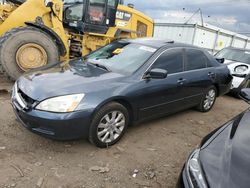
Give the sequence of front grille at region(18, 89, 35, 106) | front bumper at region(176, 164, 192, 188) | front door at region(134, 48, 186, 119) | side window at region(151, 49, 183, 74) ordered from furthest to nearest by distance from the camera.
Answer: side window at region(151, 49, 183, 74) → front door at region(134, 48, 186, 119) → front grille at region(18, 89, 35, 106) → front bumper at region(176, 164, 192, 188)

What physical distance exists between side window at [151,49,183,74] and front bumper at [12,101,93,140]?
5.10ft

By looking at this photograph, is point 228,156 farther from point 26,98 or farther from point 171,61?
point 171,61

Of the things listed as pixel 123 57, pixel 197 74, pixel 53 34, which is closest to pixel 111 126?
pixel 123 57

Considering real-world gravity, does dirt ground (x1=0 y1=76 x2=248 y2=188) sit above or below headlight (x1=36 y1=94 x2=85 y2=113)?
below

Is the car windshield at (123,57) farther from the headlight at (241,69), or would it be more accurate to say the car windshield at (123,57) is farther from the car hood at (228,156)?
the headlight at (241,69)

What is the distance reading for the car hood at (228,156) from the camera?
1882 millimetres

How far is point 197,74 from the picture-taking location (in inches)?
198

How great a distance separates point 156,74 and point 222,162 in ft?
6.74

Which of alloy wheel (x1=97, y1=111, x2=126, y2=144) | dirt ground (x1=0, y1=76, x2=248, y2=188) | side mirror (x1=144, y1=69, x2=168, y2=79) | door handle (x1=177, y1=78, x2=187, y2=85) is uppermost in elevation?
side mirror (x1=144, y1=69, x2=168, y2=79)

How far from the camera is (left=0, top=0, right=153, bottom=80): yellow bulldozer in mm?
5896

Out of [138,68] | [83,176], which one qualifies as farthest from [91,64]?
[83,176]

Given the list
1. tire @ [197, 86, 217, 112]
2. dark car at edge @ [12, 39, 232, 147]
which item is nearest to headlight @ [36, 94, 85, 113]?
dark car at edge @ [12, 39, 232, 147]

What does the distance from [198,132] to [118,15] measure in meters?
5.10

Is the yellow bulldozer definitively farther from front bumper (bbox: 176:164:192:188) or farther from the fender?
front bumper (bbox: 176:164:192:188)
